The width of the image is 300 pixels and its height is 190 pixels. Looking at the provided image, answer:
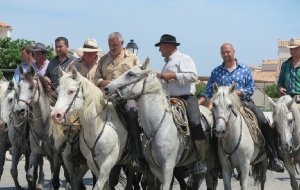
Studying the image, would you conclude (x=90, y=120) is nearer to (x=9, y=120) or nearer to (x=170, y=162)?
(x=170, y=162)

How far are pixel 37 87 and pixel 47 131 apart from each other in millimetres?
757

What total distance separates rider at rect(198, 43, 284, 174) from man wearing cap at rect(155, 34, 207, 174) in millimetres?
544

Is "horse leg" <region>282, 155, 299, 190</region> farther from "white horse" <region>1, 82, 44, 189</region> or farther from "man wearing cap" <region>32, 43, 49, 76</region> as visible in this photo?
"man wearing cap" <region>32, 43, 49, 76</region>

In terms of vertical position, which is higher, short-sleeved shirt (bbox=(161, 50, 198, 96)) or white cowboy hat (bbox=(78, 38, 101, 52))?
white cowboy hat (bbox=(78, 38, 101, 52))

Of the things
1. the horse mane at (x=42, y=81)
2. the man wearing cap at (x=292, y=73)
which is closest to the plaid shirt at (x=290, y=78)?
the man wearing cap at (x=292, y=73)

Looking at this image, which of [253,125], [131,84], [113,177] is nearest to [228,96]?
[253,125]

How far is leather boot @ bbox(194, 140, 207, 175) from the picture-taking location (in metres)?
9.17

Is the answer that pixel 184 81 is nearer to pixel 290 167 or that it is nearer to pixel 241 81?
pixel 241 81

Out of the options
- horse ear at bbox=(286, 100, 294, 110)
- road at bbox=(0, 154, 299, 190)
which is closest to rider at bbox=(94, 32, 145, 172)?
horse ear at bbox=(286, 100, 294, 110)

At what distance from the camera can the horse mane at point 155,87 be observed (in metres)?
8.62

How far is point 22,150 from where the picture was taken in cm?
1039

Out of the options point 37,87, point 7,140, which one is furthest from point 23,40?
point 37,87

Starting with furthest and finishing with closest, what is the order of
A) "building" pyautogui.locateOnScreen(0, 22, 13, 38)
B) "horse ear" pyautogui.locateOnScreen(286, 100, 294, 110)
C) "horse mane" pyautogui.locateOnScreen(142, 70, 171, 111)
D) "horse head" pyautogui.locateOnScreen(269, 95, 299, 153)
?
1. "building" pyautogui.locateOnScreen(0, 22, 13, 38)
2. "horse ear" pyautogui.locateOnScreen(286, 100, 294, 110)
3. "horse head" pyautogui.locateOnScreen(269, 95, 299, 153)
4. "horse mane" pyautogui.locateOnScreen(142, 70, 171, 111)

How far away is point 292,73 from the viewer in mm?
10242
